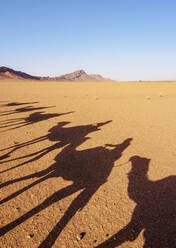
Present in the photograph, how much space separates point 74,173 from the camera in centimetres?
508

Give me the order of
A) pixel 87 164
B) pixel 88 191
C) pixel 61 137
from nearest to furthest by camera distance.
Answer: pixel 88 191, pixel 87 164, pixel 61 137

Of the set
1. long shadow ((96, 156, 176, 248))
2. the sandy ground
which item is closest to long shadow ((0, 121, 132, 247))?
the sandy ground

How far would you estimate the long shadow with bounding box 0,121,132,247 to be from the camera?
3.46m

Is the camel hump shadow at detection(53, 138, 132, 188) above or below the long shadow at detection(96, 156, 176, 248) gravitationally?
above

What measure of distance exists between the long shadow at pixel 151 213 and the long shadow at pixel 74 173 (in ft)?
2.68

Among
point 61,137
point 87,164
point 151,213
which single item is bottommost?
point 151,213

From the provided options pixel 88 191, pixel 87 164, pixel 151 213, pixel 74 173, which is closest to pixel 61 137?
pixel 87 164

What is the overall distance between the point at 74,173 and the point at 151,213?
2.21 m

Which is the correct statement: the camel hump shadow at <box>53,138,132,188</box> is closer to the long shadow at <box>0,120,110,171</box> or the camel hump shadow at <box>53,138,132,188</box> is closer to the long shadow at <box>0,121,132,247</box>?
the long shadow at <box>0,121,132,247</box>

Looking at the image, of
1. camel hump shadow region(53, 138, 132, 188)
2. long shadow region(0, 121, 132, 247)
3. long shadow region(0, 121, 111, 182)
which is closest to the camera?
long shadow region(0, 121, 132, 247)

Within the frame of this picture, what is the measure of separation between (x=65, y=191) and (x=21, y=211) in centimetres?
100

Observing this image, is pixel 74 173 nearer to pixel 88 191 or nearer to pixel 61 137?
pixel 88 191

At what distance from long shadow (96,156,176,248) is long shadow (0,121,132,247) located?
2.68ft

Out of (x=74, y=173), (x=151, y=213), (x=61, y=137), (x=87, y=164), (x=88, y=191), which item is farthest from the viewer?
(x=61, y=137)
